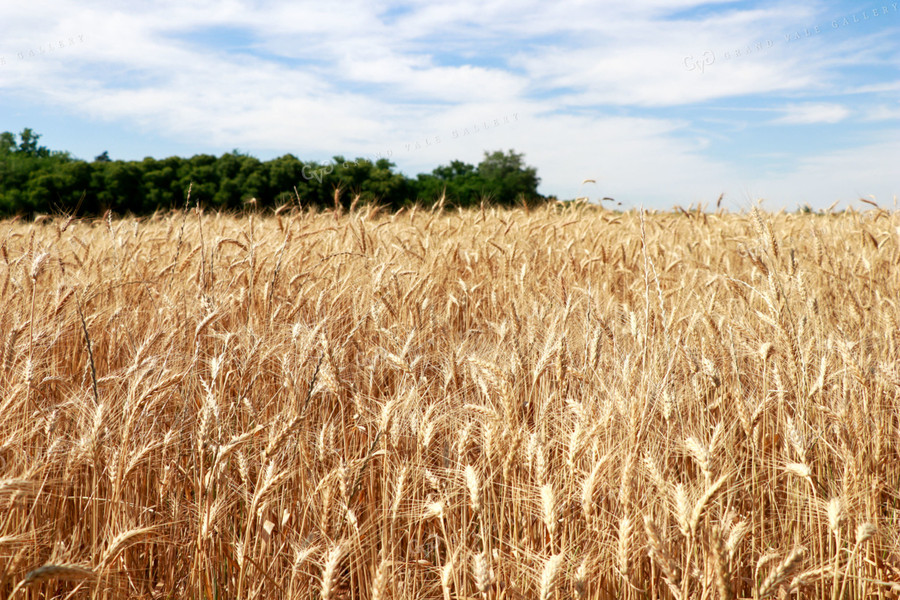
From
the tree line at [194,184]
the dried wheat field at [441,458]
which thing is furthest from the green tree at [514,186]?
the dried wheat field at [441,458]

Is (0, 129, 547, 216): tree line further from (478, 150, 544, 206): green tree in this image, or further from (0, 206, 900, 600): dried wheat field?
(0, 206, 900, 600): dried wheat field

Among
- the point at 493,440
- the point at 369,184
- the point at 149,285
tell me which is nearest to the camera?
the point at 493,440

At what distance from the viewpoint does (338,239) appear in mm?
4570

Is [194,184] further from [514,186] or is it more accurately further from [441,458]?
[441,458]

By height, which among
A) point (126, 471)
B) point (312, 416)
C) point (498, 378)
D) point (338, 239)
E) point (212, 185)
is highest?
point (212, 185)

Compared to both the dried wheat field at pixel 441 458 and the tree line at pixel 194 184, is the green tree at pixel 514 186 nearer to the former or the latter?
the tree line at pixel 194 184

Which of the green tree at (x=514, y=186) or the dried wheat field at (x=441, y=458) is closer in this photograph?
the dried wheat field at (x=441, y=458)

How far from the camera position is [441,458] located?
1.90 metres

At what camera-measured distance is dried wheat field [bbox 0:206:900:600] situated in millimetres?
1259

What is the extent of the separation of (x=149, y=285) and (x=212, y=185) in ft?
53.7

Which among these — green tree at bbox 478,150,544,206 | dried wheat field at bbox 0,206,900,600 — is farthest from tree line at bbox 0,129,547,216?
dried wheat field at bbox 0,206,900,600

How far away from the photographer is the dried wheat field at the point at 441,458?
126 cm

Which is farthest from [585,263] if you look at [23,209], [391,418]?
[23,209]

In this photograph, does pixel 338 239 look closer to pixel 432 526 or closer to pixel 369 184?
pixel 432 526
